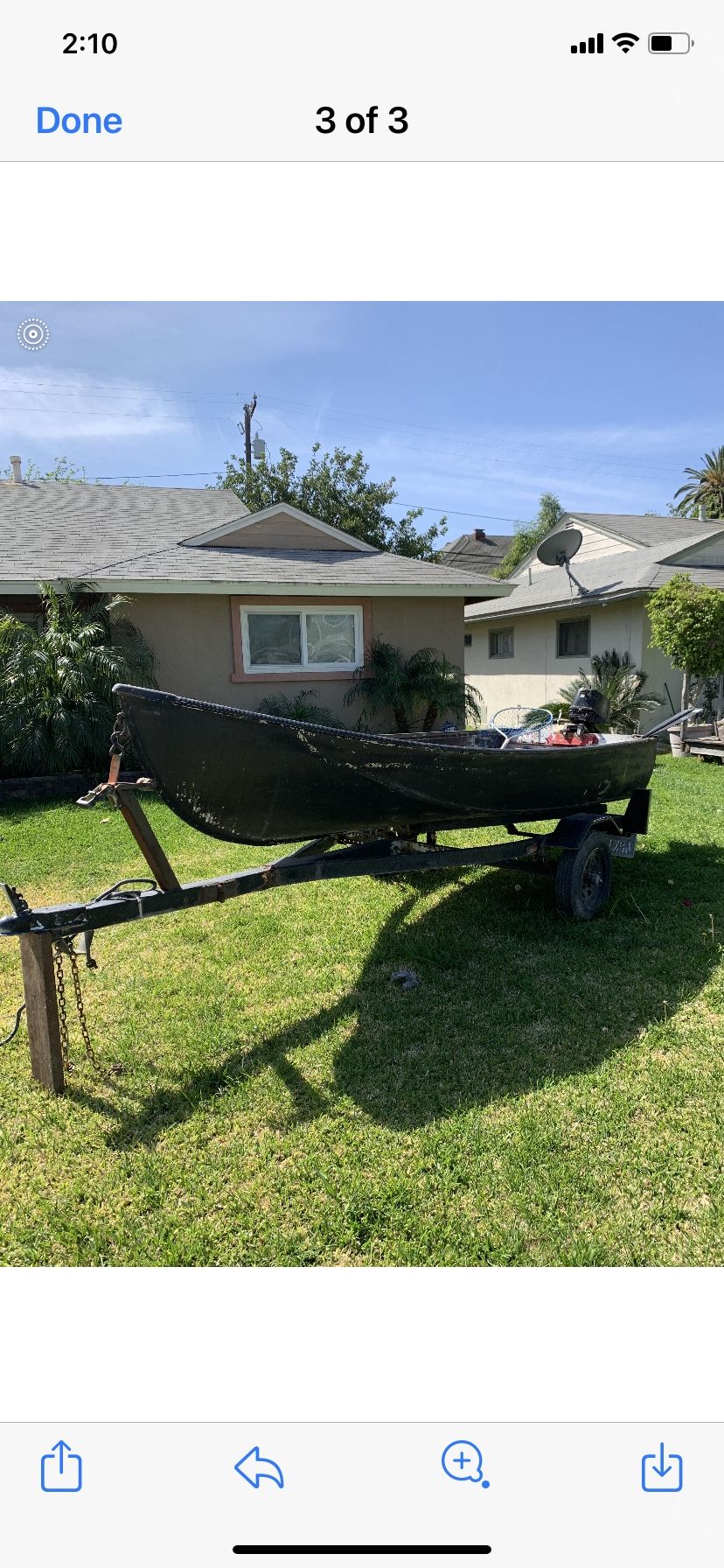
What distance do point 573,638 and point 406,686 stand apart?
7.06m

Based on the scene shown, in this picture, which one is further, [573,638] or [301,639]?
[573,638]

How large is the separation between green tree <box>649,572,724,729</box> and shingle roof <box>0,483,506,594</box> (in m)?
2.76

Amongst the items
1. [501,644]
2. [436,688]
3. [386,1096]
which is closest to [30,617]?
[436,688]

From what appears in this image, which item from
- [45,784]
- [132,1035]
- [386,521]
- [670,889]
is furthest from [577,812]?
[386,521]

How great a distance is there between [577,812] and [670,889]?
88 centimetres

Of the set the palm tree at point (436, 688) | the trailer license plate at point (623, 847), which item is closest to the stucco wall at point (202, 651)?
the palm tree at point (436, 688)

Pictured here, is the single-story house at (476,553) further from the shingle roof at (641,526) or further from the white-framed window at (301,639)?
the white-framed window at (301,639)

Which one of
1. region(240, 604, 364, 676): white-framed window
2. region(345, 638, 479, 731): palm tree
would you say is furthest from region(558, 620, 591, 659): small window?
region(240, 604, 364, 676): white-framed window

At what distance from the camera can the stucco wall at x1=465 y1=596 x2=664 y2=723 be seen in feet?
47.7

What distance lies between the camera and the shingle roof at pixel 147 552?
1020cm

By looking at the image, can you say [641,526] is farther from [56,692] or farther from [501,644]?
[56,692]

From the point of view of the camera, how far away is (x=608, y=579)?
15.9 m
